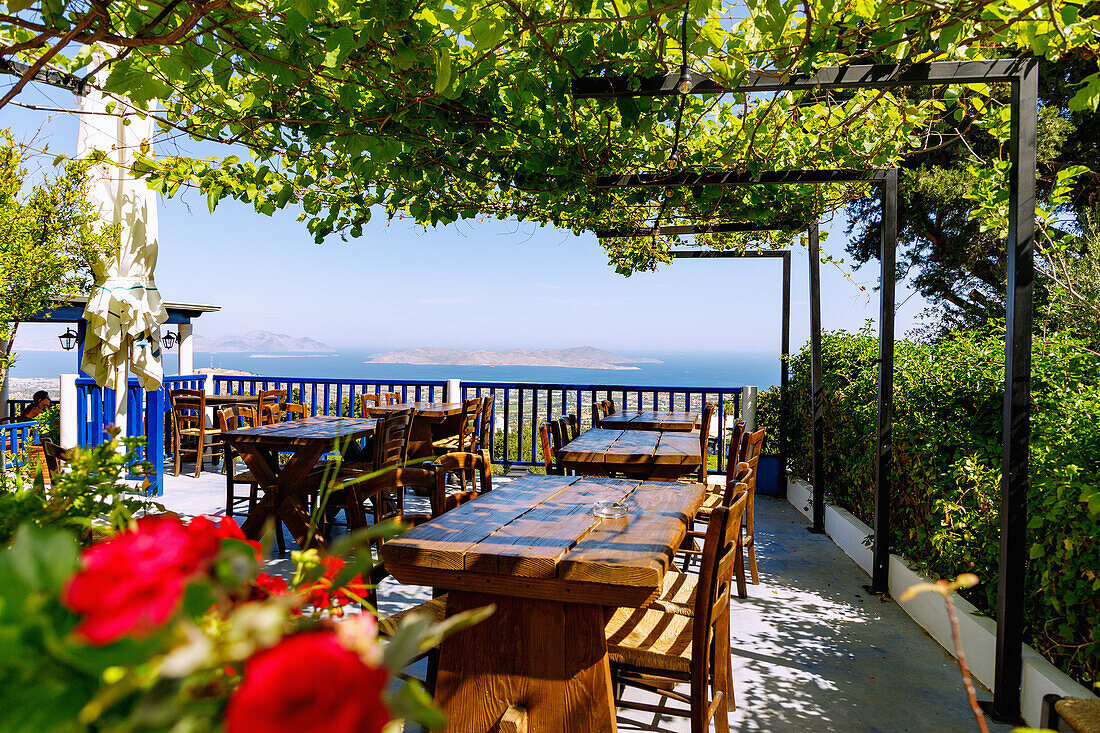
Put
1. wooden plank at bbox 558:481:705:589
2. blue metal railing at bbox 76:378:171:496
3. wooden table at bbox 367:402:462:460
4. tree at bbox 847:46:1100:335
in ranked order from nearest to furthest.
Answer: wooden plank at bbox 558:481:705:589 → wooden table at bbox 367:402:462:460 → blue metal railing at bbox 76:378:171:496 → tree at bbox 847:46:1100:335

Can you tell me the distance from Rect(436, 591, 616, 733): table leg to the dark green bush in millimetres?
1546

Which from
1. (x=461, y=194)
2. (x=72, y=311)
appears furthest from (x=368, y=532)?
(x=72, y=311)

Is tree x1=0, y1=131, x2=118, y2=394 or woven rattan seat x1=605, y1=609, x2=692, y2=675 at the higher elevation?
tree x1=0, y1=131, x2=118, y2=394

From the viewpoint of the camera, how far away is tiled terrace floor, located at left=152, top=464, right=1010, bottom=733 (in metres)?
2.54

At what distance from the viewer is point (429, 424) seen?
6438 millimetres

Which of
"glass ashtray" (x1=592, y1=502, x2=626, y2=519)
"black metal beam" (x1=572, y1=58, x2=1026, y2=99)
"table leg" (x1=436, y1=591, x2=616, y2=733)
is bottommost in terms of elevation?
"table leg" (x1=436, y1=591, x2=616, y2=733)

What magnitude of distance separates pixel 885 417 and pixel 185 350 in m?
10.3

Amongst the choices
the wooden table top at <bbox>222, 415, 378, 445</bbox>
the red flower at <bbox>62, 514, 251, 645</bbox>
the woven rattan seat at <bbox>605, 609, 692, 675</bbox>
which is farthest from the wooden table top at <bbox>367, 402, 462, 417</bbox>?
the red flower at <bbox>62, 514, 251, 645</bbox>

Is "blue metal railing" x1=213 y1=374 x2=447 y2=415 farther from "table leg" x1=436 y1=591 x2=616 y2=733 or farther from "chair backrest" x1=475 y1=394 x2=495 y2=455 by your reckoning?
"table leg" x1=436 y1=591 x2=616 y2=733

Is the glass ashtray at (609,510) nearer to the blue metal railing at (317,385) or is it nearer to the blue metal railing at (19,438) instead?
the blue metal railing at (19,438)

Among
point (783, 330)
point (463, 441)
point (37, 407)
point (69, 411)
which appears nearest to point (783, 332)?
point (783, 330)

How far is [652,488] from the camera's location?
9.69 feet

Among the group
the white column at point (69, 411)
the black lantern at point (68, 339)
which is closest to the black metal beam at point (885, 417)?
the white column at point (69, 411)

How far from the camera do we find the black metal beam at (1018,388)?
2.57 m
